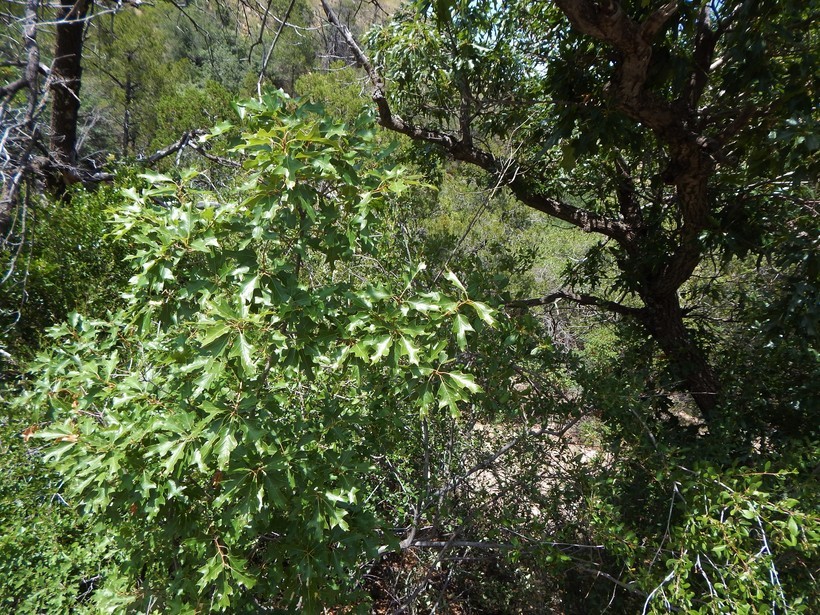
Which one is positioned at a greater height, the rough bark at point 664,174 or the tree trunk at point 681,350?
the rough bark at point 664,174

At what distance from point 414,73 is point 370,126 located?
86.3 inches

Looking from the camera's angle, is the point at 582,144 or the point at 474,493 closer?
the point at 582,144

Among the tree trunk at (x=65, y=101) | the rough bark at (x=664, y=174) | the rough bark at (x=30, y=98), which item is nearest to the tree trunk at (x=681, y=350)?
the rough bark at (x=664, y=174)

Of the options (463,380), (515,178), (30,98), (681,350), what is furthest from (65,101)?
(681,350)

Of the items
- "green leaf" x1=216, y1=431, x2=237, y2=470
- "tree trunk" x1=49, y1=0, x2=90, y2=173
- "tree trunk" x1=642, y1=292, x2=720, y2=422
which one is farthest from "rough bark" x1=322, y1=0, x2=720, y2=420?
"tree trunk" x1=49, y1=0, x2=90, y2=173

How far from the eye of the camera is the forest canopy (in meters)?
1.54

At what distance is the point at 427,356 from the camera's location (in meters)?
1.56

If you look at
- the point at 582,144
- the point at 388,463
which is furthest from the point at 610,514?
the point at 582,144

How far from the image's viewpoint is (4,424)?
280cm

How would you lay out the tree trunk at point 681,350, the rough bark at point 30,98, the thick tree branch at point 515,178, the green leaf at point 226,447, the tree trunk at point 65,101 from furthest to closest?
the tree trunk at point 65,101 < the thick tree branch at point 515,178 < the tree trunk at point 681,350 < the rough bark at point 30,98 < the green leaf at point 226,447

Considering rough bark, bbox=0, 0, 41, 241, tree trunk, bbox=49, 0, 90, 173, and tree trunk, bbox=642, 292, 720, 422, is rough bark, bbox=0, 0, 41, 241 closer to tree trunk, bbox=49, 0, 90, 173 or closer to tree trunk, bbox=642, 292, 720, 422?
tree trunk, bbox=49, 0, 90, 173

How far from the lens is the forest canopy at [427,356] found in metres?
1.54

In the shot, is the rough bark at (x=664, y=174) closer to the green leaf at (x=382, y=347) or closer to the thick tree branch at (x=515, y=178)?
the thick tree branch at (x=515, y=178)

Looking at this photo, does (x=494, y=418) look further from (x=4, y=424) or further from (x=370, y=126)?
(x=4, y=424)
